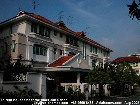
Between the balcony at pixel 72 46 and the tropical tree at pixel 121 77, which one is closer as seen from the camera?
the tropical tree at pixel 121 77

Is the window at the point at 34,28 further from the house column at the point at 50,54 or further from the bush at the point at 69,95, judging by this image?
the bush at the point at 69,95

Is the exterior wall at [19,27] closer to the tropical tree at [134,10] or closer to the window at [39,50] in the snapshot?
the window at [39,50]

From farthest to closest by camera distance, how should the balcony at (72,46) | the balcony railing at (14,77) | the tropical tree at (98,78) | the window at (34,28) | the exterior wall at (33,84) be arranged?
1. the balcony at (72,46)
2. the window at (34,28)
3. the tropical tree at (98,78)
4. the balcony railing at (14,77)
5. the exterior wall at (33,84)

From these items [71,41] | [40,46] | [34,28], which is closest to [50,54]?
[40,46]

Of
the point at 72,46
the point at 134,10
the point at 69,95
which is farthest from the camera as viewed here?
the point at 72,46

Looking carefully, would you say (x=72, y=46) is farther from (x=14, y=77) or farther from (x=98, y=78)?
(x=14, y=77)

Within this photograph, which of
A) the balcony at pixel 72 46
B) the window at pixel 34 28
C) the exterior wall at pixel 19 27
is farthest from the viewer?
A: the balcony at pixel 72 46

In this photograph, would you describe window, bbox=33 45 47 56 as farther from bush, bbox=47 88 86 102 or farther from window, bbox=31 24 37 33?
bush, bbox=47 88 86 102

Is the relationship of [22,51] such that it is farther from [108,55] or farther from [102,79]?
[108,55]

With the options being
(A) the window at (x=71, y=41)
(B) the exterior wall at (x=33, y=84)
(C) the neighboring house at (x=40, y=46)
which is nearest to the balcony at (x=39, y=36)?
(C) the neighboring house at (x=40, y=46)

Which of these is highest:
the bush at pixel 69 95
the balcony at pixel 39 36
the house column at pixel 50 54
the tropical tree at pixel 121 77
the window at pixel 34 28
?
the window at pixel 34 28

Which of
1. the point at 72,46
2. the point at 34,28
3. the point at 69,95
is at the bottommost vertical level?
the point at 69,95

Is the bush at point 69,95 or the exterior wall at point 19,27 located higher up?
the exterior wall at point 19,27

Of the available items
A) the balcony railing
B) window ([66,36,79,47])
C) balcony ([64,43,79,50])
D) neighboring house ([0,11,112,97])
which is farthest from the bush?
window ([66,36,79,47])
